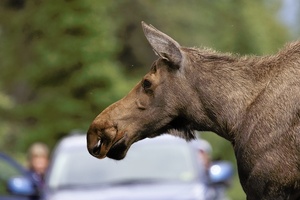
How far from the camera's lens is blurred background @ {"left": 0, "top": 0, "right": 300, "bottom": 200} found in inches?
1086

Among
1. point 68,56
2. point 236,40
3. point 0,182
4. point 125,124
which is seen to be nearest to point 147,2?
point 236,40

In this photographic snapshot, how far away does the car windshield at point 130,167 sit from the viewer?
45.7 feet

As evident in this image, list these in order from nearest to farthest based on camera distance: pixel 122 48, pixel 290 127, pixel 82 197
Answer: pixel 290 127 < pixel 82 197 < pixel 122 48

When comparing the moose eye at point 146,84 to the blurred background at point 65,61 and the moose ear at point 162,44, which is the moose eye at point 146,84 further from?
the blurred background at point 65,61

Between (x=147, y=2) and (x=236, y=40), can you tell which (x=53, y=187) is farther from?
(x=236, y=40)

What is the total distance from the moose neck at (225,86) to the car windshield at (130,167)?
14.2 ft

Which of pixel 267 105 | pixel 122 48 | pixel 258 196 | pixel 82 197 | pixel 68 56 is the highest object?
pixel 122 48

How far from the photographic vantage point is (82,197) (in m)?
13.4

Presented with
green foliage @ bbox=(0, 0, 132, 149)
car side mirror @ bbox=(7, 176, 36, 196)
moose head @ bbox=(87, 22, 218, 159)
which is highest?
green foliage @ bbox=(0, 0, 132, 149)

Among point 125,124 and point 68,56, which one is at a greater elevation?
point 68,56

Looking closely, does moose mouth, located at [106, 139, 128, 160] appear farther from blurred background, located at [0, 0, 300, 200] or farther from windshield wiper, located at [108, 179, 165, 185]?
blurred background, located at [0, 0, 300, 200]

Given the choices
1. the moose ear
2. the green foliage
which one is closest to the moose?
the moose ear

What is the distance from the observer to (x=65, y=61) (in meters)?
27.9

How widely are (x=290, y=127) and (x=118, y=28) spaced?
2705cm
